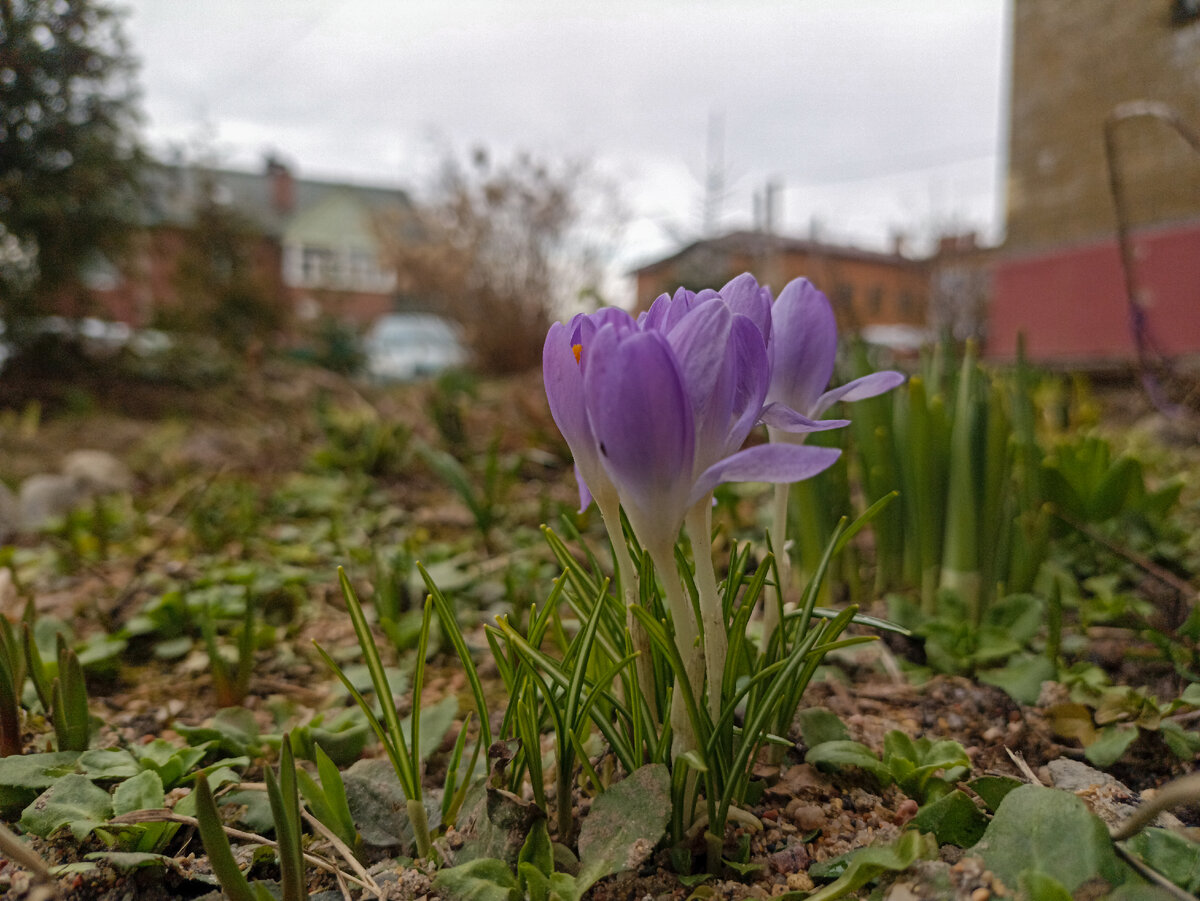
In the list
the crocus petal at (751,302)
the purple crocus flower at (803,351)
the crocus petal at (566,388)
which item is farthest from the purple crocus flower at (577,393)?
the purple crocus flower at (803,351)

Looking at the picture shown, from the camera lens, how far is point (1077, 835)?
26.0 inches

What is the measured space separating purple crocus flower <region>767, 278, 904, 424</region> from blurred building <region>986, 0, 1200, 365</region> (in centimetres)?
538

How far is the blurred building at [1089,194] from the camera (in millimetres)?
5805

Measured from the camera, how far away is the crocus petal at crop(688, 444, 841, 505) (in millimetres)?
579

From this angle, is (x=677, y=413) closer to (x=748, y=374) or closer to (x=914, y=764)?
(x=748, y=374)

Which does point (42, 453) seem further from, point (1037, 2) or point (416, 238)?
point (1037, 2)

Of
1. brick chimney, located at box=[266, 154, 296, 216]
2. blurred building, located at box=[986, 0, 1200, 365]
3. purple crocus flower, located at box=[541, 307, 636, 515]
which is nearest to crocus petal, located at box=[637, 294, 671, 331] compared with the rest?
purple crocus flower, located at box=[541, 307, 636, 515]

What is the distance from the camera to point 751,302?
74cm

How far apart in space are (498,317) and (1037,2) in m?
6.27

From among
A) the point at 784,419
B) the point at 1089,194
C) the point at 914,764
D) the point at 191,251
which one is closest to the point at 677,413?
the point at 784,419

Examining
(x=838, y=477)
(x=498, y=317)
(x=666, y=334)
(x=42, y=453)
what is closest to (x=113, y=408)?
(x=42, y=453)

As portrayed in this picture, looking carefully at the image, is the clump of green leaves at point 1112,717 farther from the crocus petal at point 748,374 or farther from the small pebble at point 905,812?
the crocus petal at point 748,374

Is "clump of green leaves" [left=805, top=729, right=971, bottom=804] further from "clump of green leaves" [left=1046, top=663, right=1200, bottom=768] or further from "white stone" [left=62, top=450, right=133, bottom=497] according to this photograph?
"white stone" [left=62, top=450, right=133, bottom=497]

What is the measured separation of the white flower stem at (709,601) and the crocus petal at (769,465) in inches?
3.3
